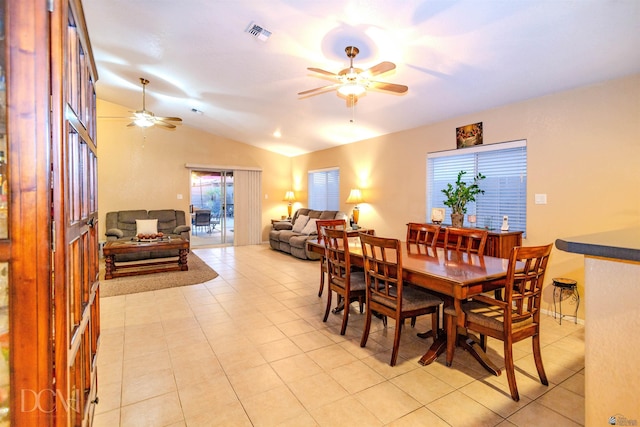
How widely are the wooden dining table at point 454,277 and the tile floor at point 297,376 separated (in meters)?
0.11

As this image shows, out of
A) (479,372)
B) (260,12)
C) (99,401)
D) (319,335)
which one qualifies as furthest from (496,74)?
(99,401)

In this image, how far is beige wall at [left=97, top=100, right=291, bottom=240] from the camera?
6797mm

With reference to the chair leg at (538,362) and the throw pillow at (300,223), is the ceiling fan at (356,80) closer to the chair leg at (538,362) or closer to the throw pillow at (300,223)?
the chair leg at (538,362)

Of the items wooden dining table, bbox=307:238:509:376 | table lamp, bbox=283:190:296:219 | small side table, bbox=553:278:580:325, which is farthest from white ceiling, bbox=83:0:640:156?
table lamp, bbox=283:190:296:219

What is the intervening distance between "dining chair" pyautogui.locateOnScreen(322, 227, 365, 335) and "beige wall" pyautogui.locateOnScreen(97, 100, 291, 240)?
225 inches

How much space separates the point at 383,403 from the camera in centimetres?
196

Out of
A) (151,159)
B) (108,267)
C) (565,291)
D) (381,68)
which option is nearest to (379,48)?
(381,68)

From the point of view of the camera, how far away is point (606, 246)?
1089 mm

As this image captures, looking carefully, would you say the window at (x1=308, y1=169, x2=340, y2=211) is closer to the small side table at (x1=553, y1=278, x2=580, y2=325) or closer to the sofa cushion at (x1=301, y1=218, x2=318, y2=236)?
the sofa cushion at (x1=301, y1=218, x2=318, y2=236)

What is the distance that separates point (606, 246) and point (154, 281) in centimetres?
512

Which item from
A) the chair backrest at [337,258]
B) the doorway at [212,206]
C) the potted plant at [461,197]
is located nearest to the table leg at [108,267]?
the doorway at [212,206]

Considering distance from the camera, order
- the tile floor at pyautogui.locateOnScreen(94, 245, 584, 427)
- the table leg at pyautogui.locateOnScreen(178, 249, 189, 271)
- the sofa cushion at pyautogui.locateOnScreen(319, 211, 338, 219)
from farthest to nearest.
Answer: the sofa cushion at pyautogui.locateOnScreen(319, 211, 338, 219) → the table leg at pyautogui.locateOnScreen(178, 249, 189, 271) → the tile floor at pyautogui.locateOnScreen(94, 245, 584, 427)

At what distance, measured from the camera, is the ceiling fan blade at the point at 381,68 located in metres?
2.47

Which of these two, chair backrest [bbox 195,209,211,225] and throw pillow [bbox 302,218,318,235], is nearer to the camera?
throw pillow [bbox 302,218,318,235]
